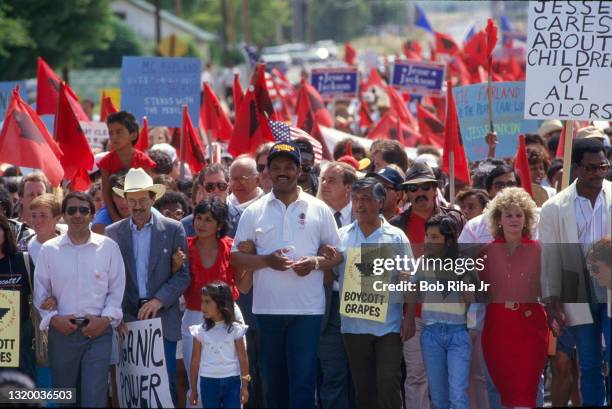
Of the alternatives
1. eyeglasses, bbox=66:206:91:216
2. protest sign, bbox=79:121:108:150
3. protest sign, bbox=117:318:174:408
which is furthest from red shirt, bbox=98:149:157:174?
protest sign, bbox=79:121:108:150

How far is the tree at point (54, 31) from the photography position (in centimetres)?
2750

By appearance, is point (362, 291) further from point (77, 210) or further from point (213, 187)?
point (213, 187)

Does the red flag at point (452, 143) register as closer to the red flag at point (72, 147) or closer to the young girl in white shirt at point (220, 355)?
the young girl in white shirt at point (220, 355)

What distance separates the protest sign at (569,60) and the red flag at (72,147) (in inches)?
166

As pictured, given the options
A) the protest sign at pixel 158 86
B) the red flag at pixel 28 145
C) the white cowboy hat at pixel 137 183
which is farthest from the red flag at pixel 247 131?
the white cowboy hat at pixel 137 183

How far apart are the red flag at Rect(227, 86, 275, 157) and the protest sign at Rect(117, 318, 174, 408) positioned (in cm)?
402

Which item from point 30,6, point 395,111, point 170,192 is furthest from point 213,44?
point 170,192

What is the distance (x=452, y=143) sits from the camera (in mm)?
10594

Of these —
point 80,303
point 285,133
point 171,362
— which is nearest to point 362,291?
point 171,362

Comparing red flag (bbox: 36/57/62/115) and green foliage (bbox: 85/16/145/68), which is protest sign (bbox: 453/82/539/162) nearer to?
red flag (bbox: 36/57/62/115)

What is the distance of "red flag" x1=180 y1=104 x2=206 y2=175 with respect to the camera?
1257 cm

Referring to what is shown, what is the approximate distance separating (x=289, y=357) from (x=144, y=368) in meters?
0.95

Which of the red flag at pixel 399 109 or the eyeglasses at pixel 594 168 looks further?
the red flag at pixel 399 109

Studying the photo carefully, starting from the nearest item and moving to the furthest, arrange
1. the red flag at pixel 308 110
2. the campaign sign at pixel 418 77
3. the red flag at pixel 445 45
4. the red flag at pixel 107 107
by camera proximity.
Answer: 1. the red flag at pixel 308 110
2. the red flag at pixel 107 107
3. the campaign sign at pixel 418 77
4. the red flag at pixel 445 45
